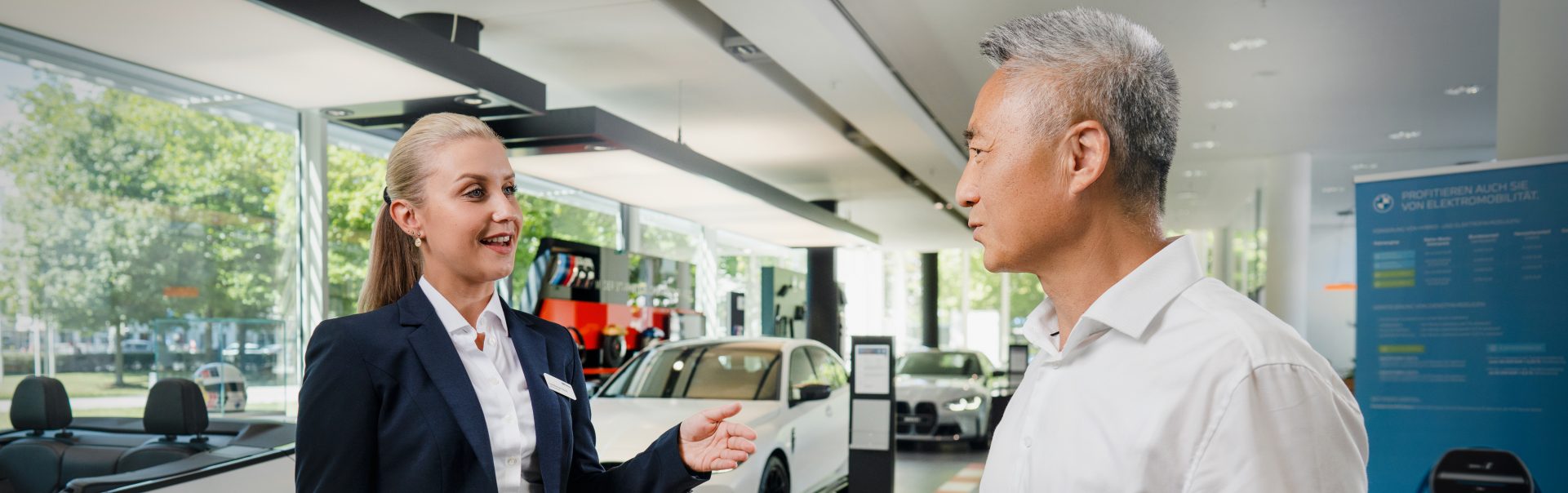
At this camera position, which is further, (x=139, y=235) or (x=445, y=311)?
(x=139, y=235)

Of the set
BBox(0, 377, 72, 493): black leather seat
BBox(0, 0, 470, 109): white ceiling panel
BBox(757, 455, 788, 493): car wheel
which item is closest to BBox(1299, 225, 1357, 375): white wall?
BBox(757, 455, 788, 493): car wheel

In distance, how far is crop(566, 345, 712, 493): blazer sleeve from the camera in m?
1.80

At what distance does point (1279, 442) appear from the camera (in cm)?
85

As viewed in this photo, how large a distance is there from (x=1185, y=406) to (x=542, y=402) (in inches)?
42.9

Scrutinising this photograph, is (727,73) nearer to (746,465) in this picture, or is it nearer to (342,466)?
(746,465)

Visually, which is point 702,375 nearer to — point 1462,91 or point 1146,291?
point 1146,291

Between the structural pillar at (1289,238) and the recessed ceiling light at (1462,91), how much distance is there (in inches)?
126

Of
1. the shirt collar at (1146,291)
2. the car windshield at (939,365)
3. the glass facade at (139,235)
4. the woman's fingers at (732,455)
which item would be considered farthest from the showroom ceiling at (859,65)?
the shirt collar at (1146,291)

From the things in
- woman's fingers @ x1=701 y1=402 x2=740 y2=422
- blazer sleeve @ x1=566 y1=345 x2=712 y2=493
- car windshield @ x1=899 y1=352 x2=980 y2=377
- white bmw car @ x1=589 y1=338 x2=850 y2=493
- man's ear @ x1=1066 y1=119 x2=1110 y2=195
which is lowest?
car windshield @ x1=899 y1=352 x2=980 y2=377

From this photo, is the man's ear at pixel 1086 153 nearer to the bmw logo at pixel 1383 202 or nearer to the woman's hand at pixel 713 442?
the woman's hand at pixel 713 442

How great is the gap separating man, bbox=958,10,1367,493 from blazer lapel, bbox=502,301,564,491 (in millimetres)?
788

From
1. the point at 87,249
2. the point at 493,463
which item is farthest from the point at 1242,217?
the point at 493,463

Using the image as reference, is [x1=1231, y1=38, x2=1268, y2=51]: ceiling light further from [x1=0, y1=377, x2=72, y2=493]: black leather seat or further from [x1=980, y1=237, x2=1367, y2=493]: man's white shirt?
[x1=0, y1=377, x2=72, y2=493]: black leather seat

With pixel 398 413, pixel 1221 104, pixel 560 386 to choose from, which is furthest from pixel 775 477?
pixel 1221 104
